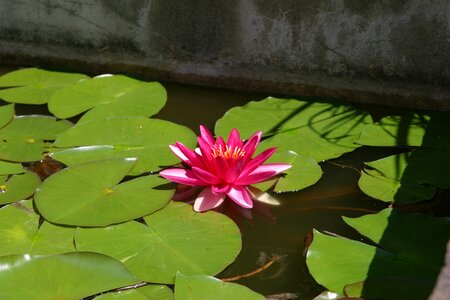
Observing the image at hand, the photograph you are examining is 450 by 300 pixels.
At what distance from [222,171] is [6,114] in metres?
1.00

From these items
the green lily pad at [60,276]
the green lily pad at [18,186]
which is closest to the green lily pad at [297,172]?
the green lily pad at [60,276]

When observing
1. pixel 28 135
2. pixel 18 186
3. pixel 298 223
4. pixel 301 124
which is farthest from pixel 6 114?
pixel 298 223

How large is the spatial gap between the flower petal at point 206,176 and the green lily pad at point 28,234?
0.41m

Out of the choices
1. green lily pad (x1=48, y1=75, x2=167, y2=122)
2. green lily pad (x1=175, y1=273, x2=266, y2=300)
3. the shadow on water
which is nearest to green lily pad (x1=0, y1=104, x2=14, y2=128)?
green lily pad (x1=48, y1=75, x2=167, y2=122)

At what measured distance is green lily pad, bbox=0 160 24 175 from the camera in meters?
2.33

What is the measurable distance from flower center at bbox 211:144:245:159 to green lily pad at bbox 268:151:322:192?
17cm

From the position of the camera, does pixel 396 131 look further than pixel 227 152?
Yes

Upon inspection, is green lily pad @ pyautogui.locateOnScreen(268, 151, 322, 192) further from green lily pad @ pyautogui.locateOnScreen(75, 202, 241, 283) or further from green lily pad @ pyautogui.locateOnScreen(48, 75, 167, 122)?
green lily pad @ pyautogui.locateOnScreen(48, 75, 167, 122)

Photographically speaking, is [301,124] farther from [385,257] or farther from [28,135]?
[28,135]

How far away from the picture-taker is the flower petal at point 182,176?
2189 millimetres

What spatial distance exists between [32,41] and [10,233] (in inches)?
52.6

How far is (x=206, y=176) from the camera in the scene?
2.16 meters

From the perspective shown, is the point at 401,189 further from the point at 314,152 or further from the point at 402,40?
the point at 402,40

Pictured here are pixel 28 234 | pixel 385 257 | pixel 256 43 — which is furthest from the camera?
pixel 256 43
